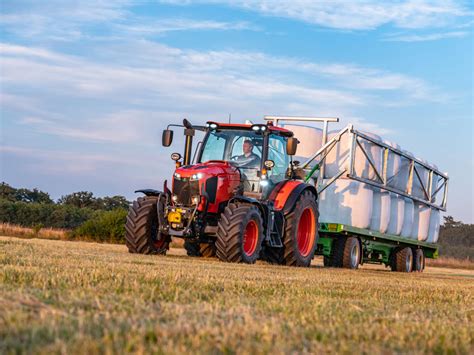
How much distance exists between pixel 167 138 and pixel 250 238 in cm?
221

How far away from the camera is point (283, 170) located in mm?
14711

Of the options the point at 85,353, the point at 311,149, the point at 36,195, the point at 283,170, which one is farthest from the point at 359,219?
the point at 36,195

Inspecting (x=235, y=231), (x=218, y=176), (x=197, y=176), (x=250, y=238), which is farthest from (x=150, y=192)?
(x=235, y=231)

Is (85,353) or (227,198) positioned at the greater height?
(227,198)

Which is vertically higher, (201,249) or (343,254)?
(343,254)

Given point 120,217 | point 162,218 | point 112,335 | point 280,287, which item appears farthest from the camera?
point 120,217

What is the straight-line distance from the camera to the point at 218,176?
13.4 m

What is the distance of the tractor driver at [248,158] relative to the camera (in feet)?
46.1

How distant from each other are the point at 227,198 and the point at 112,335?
10281 mm

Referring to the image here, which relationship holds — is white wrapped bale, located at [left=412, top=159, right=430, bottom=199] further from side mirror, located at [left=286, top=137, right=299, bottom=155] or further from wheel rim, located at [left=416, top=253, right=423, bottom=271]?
side mirror, located at [left=286, top=137, right=299, bottom=155]

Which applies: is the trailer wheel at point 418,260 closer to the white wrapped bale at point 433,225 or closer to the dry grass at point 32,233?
the white wrapped bale at point 433,225

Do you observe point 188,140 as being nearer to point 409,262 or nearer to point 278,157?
point 278,157

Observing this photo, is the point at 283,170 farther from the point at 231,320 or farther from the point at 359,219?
the point at 231,320

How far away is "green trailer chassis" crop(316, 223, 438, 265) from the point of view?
16812 millimetres
